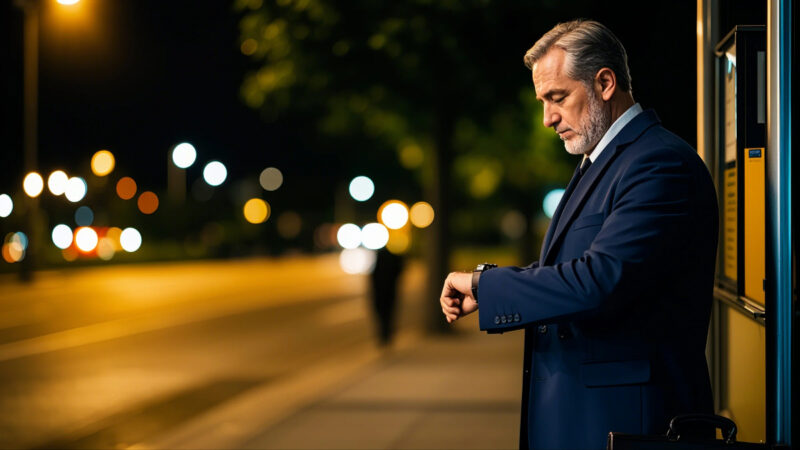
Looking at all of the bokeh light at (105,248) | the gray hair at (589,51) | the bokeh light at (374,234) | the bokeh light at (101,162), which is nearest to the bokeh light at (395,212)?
the bokeh light at (105,248)

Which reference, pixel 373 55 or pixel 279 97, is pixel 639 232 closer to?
pixel 373 55

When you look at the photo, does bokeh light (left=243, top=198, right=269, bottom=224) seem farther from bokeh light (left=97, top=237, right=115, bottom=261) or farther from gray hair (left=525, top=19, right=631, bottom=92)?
gray hair (left=525, top=19, right=631, bottom=92)

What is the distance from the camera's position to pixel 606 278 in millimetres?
2146

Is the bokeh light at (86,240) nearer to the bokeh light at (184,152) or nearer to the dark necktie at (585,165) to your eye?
the bokeh light at (184,152)

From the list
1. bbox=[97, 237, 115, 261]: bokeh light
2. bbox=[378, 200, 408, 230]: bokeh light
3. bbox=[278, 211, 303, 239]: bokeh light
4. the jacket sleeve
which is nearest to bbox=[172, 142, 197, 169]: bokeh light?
bbox=[97, 237, 115, 261]: bokeh light

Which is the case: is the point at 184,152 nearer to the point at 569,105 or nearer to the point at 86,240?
the point at 86,240

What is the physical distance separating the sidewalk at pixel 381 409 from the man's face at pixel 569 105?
4.39 metres

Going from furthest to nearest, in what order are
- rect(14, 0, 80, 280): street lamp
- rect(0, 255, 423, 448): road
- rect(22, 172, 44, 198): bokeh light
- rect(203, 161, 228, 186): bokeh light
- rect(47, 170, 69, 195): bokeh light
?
rect(203, 161, 228, 186): bokeh light → rect(47, 170, 69, 195): bokeh light → rect(22, 172, 44, 198): bokeh light → rect(14, 0, 80, 280): street lamp → rect(0, 255, 423, 448): road

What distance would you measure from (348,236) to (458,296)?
230ft

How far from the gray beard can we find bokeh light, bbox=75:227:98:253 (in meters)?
44.5

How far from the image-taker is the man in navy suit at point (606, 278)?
218cm

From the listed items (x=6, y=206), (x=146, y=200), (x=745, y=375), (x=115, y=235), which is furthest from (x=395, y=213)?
(x=745, y=375)

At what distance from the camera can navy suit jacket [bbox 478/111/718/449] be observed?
2.17 m

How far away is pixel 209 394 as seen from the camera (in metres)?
9.81
